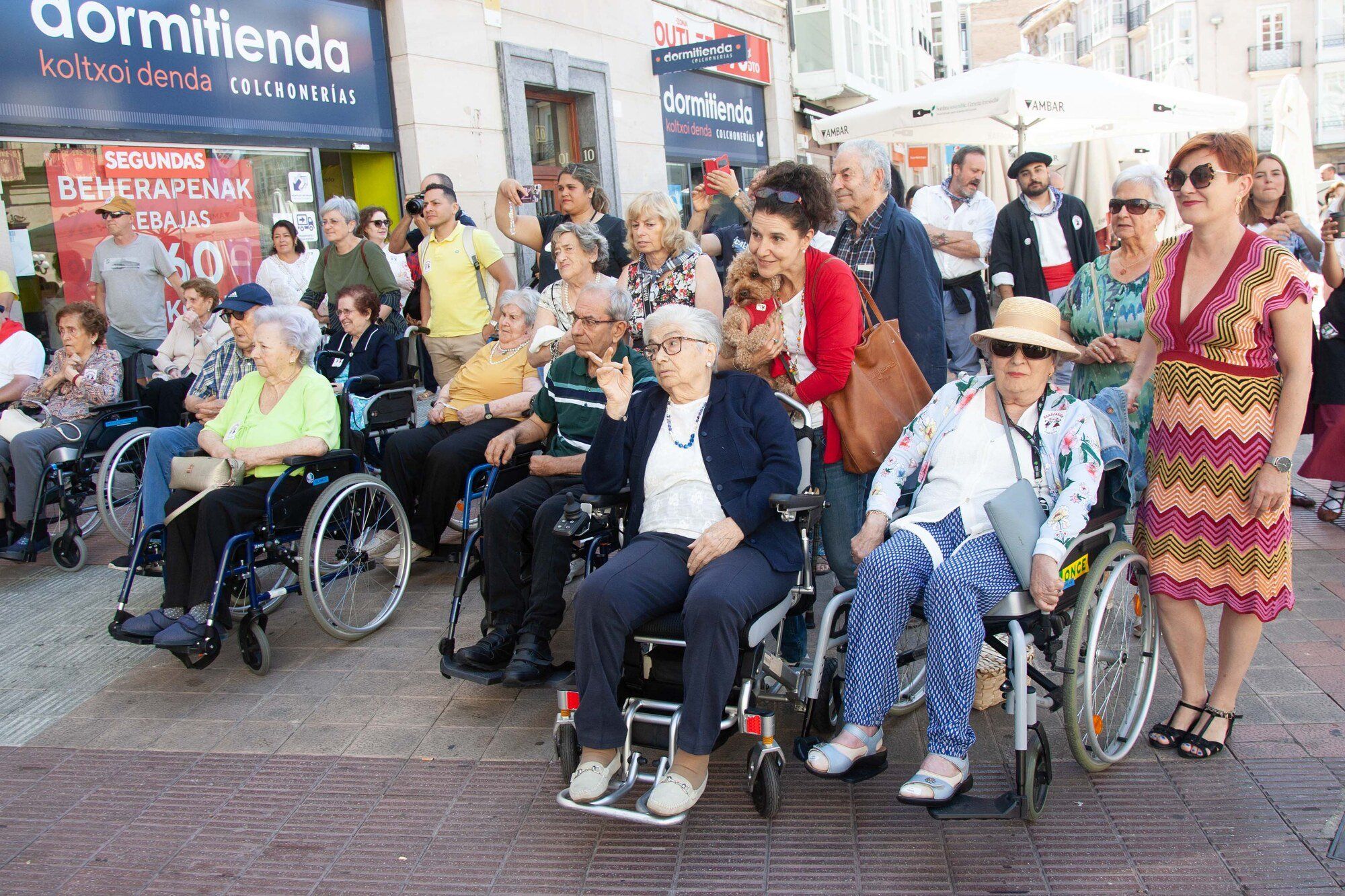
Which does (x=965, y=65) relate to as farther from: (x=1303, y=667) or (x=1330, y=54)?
(x=1303, y=667)

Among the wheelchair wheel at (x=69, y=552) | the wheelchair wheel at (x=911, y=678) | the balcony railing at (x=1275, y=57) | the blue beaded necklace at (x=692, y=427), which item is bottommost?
the wheelchair wheel at (x=911, y=678)

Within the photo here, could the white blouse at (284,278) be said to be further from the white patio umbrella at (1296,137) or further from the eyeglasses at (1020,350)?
the white patio umbrella at (1296,137)

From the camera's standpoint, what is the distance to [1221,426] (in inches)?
124

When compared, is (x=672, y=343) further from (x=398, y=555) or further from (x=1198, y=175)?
(x=398, y=555)

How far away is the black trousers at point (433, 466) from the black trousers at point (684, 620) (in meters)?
1.66

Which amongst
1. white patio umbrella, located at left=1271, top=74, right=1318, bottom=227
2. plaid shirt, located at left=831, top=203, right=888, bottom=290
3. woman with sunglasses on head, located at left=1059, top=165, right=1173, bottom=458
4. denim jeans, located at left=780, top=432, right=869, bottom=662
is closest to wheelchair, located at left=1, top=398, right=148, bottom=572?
denim jeans, located at left=780, top=432, right=869, bottom=662

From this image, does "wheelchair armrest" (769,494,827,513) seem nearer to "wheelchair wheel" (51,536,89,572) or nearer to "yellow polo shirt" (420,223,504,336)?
"yellow polo shirt" (420,223,504,336)

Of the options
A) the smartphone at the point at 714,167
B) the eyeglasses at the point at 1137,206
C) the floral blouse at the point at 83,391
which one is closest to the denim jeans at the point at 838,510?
the eyeglasses at the point at 1137,206

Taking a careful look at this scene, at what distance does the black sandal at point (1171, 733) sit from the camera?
329 cm

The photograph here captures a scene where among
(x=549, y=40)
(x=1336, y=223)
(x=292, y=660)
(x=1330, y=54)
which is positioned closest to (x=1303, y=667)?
(x=1336, y=223)

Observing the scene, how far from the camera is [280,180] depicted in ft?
29.5

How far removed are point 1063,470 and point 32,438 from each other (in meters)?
5.40

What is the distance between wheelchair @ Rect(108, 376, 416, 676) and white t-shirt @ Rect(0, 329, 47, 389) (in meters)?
2.38

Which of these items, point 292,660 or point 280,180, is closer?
point 292,660
